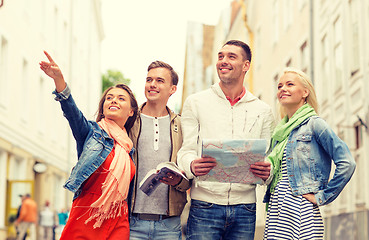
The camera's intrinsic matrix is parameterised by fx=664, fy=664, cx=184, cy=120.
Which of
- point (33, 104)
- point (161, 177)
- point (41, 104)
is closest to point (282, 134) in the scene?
point (161, 177)

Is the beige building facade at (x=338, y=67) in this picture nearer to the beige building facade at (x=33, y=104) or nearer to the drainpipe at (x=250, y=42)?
the drainpipe at (x=250, y=42)

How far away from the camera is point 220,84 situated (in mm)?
5188

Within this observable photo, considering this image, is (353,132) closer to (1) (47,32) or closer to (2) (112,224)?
(2) (112,224)

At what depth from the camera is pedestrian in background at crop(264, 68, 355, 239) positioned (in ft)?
15.3

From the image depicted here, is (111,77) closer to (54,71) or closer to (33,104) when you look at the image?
(33,104)

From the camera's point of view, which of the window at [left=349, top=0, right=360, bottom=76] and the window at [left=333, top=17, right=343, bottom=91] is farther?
the window at [left=333, top=17, right=343, bottom=91]

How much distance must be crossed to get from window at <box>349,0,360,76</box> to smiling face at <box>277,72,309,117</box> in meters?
10.6

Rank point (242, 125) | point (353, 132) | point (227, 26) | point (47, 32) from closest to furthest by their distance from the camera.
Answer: point (242, 125) → point (353, 132) → point (47, 32) → point (227, 26)

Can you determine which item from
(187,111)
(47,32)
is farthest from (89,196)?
(47,32)

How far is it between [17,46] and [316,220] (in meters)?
19.4

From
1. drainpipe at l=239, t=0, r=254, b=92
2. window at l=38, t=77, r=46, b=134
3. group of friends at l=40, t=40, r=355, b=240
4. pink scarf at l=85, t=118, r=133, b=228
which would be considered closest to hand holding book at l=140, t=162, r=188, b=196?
group of friends at l=40, t=40, r=355, b=240

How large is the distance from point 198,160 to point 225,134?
52cm

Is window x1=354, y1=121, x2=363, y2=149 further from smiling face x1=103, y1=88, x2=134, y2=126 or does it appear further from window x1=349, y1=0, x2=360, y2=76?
smiling face x1=103, y1=88, x2=134, y2=126

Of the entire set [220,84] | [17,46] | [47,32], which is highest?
[47,32]
